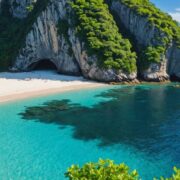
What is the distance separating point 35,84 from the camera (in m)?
64.0

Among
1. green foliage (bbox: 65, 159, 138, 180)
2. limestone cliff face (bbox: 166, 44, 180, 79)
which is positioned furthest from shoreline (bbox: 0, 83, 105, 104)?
green foliage (bbox: 65, 159, 138, 180)

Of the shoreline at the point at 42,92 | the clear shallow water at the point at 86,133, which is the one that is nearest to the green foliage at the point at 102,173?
the clear shallow water at the point at 86,133

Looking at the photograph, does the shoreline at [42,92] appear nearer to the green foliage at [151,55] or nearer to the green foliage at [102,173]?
the green foliage at [151,55]

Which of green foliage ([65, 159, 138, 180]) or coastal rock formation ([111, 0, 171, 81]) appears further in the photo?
coastal rock formation ([111, 0, 171, 81])

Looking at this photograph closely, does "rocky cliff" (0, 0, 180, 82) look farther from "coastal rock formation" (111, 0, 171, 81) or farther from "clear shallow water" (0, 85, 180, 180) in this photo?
"clear shallow water" (0, 85, 180, 180)

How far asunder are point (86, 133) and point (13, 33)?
60481 millimetres

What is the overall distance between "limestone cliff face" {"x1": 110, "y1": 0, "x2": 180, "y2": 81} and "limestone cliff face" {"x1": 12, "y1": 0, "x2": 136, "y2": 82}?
1575 cm

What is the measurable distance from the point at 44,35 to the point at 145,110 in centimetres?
4116

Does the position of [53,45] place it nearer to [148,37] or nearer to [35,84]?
[35,84]

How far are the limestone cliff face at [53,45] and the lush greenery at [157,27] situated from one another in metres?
17.3

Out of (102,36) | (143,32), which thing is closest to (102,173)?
(102,36)

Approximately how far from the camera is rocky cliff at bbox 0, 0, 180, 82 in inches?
2923

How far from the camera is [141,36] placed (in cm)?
7906

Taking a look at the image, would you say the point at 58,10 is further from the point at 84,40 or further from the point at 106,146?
the point at 106,146
